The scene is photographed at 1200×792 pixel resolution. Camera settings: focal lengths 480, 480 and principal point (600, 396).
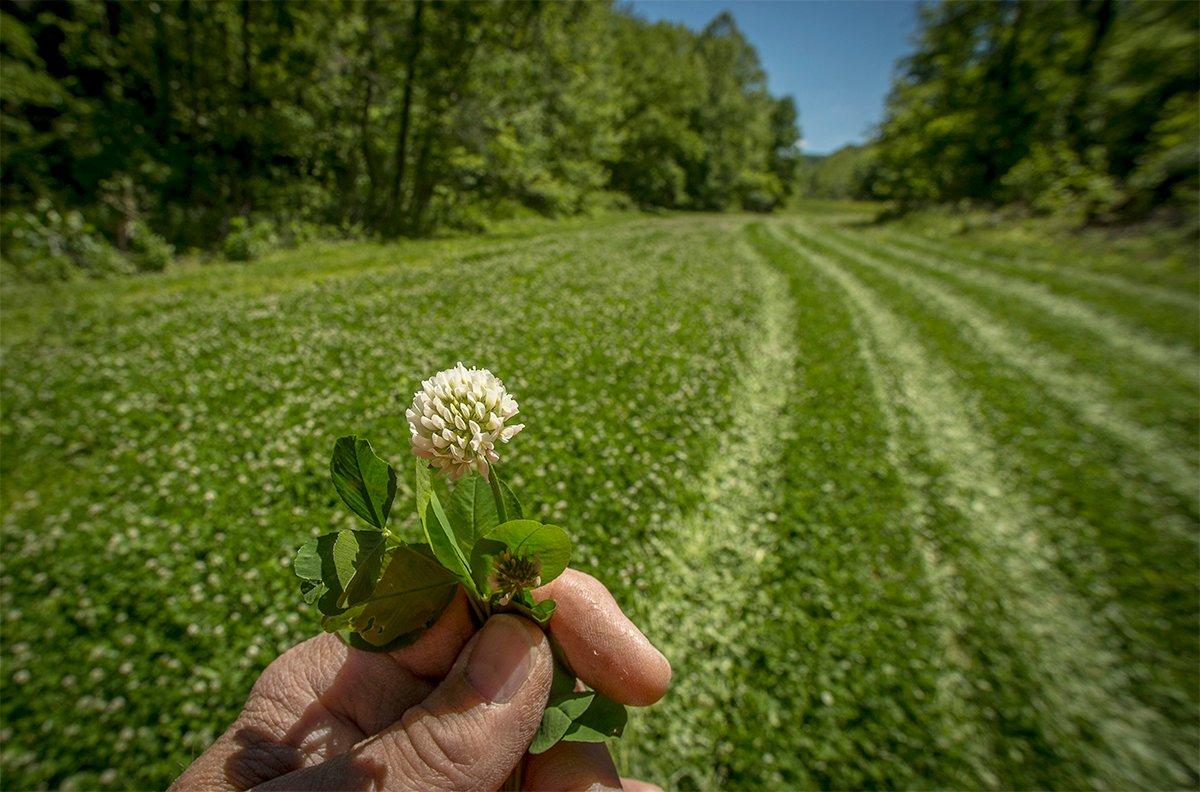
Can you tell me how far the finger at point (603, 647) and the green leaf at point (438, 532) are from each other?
1.19 ft

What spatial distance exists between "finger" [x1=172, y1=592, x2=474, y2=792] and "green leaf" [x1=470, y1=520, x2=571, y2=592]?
24 cm

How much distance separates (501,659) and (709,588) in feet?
11.5

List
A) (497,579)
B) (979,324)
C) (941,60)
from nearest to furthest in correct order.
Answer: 1. (497,579)
2. (979,324)
3. (941,60)

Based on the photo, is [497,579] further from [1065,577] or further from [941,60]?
[941,60]

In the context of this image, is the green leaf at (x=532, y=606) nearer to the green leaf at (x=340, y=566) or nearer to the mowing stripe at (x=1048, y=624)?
the green leaf at (x=340, y=566)

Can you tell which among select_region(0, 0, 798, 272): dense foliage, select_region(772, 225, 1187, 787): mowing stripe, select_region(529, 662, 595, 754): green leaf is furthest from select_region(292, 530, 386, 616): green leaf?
select_region(0, 0, 798, 272): dense foliage

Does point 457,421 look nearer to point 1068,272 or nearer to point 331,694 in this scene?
point 331,694

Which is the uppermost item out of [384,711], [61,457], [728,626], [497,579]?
[497,579]

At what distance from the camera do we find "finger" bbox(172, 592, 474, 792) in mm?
1423

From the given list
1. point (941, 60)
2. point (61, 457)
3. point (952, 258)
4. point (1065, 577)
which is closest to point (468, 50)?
point (61, 457)

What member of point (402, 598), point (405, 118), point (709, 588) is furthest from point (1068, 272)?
point (405, 118)

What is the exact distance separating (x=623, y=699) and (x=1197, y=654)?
6037 millimetres

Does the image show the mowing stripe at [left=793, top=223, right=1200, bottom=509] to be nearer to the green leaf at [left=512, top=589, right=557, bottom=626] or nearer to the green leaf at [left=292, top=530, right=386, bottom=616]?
the green leaf at [left=512, top=589, right=557, bottom=626]

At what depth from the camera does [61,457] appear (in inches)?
211
